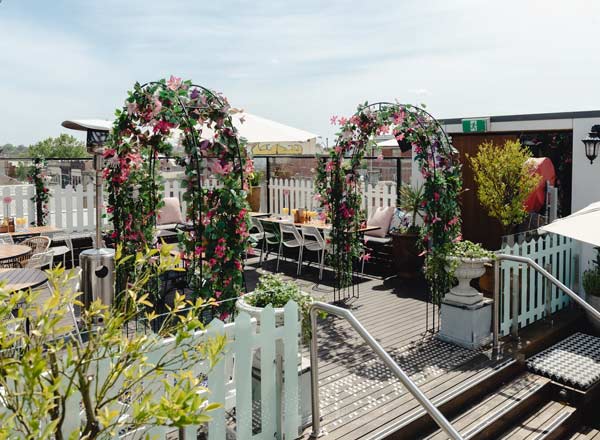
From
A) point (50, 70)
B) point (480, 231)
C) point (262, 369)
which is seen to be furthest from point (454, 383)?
point (50, 70)

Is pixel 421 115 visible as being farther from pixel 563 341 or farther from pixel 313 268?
pixel 313 268

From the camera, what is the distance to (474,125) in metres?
8.00

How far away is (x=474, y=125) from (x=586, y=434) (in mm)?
4726

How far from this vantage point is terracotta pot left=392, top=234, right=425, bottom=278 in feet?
25.8

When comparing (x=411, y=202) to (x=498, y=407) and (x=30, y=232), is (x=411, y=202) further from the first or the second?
(x=30, y=232)

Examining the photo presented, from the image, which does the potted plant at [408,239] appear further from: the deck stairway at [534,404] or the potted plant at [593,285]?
the deck stairway at [534,404]

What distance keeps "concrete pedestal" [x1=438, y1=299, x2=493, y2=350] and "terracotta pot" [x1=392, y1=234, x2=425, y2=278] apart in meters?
2.44

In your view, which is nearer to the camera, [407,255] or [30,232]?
[30,232]

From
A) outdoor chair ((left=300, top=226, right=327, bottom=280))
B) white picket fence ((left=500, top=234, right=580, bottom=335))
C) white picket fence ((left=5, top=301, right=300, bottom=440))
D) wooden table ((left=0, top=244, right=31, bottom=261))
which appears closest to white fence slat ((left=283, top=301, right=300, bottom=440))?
white picket fence ((left=5, top=301, right=300, bottom=440))

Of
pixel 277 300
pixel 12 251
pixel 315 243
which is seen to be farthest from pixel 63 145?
pixel 277 300

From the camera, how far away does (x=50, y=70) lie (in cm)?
955

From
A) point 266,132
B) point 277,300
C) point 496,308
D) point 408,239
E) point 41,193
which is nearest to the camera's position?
point 277,300

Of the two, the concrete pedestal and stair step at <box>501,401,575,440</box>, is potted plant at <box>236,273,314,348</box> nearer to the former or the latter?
stair step at <box>501,401,575,440</box>

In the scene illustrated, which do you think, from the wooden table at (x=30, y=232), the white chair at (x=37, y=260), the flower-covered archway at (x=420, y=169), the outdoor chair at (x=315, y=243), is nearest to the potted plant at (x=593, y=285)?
the flower-covered archway at (x=420, y=169)
